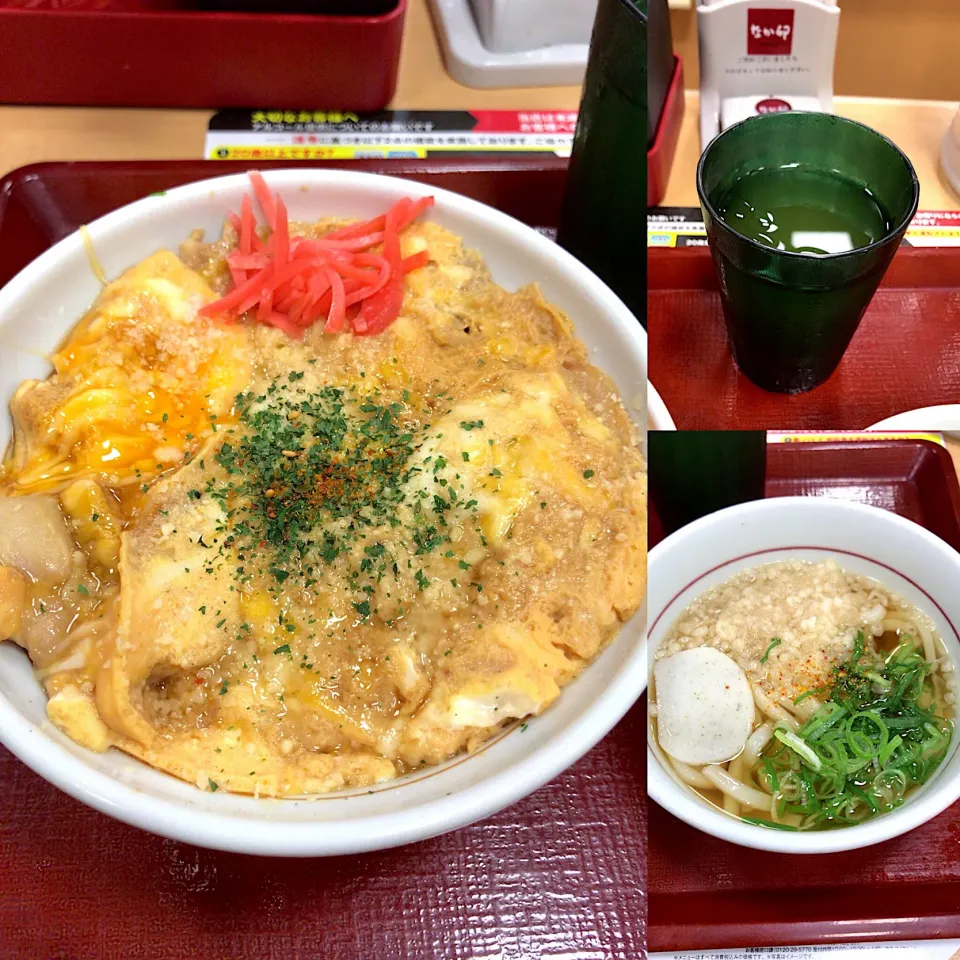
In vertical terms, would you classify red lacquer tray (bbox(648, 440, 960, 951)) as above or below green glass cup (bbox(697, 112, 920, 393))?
below

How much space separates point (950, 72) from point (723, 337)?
7.2 inches

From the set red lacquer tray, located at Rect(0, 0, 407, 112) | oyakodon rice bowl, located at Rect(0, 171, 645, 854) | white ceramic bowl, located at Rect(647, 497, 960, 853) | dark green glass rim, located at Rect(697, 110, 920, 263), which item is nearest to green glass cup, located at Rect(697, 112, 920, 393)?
dark green glass rim, located at Rect(697, 110, 920, 263)

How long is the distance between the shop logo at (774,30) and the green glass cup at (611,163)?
5.5 inches

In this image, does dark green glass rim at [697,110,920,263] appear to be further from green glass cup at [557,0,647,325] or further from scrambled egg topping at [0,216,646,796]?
scrambled egg topping at [0,216,646,796]

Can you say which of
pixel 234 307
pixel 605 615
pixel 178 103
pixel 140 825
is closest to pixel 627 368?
pixel 605 615

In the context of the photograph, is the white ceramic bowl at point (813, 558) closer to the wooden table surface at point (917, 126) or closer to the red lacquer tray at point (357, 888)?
the wooden table surface at point (917, 126)

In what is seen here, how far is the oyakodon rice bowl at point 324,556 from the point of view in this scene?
814 millimetres

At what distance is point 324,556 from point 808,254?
0.59m

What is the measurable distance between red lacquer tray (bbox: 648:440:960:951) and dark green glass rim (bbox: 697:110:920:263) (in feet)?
0.38

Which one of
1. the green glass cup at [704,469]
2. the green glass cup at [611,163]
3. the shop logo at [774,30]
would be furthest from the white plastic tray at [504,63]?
the green glass cup at [704,469]

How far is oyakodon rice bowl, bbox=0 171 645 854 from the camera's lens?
814mm

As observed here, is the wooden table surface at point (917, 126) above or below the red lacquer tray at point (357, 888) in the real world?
above

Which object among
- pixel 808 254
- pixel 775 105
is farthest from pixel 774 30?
pixel 808 254

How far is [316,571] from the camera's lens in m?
0.88
